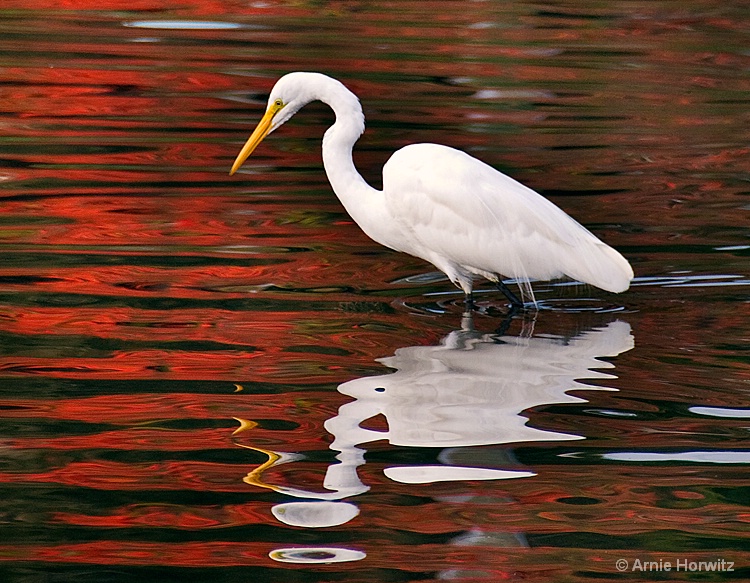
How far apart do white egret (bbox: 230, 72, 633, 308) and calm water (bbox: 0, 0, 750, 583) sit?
8.5 inches

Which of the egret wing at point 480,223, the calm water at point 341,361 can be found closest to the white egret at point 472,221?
the egret wing at point 480,223

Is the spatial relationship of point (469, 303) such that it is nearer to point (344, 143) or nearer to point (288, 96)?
point (344, 143)

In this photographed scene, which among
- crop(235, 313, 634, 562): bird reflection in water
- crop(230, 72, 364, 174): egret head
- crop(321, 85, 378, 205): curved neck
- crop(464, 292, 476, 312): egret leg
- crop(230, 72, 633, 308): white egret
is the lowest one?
crop(235, 313, 634, 562): bird reflection in water

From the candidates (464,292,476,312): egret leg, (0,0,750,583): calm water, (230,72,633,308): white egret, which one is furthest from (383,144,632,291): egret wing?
(0,0,750,583): calm water

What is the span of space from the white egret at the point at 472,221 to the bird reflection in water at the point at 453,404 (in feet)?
0.87

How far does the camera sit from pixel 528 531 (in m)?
3.76

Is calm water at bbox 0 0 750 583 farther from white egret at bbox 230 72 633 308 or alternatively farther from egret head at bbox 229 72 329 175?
egret head at bbox 229 72 329 175

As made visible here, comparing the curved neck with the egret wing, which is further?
the curved neck

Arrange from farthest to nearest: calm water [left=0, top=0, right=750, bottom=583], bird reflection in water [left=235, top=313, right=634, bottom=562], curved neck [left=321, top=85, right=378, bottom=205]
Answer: curved neck [left=321, top=85, right=378, bottom=205], bird reflection in water [left=235, top=313, right=634, bottom=562], calm water [left=0, top=0, right=750, bottom=583]

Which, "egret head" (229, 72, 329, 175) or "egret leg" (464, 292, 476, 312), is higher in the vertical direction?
"egret head" (229, 72, 329, 175)

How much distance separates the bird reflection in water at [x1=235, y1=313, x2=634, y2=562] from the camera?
13.1ft

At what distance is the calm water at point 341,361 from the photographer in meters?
3.72

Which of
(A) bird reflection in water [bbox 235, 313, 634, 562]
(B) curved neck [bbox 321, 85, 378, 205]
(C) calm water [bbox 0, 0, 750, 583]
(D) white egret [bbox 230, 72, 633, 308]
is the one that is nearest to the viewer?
(C) calm water [bbox 0, 0, 750, 583]

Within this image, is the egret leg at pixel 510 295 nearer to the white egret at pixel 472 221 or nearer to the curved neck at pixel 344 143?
the white egret at pixel 472 221
